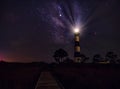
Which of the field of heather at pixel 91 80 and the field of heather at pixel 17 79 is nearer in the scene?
the field of heather at pixel 91 80

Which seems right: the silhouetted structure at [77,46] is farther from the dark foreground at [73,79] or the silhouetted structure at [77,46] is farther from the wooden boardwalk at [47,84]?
the wooden boardwalk at [47,84]

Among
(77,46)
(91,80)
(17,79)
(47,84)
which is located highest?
(77,46)

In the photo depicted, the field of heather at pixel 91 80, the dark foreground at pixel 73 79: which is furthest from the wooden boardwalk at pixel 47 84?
the field of heather at pixel 91 80

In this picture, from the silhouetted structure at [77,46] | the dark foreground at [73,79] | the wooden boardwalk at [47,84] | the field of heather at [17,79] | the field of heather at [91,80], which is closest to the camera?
the field of heather at [91,80]

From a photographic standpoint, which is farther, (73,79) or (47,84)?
(73,79)

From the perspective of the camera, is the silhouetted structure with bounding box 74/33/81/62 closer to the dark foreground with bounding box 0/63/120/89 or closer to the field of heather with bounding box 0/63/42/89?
the dark foreground with bounding box 0/63/120/89

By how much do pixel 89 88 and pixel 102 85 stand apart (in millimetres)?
1532

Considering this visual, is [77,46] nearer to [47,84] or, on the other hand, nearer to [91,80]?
[47,84]

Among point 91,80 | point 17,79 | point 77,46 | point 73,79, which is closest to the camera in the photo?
point 91,80

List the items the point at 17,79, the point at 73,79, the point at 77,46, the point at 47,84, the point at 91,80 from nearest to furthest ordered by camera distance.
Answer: the point at 91,80, the point at 47,84, the point at 17,79, the point at 73,79, the point at 77,46

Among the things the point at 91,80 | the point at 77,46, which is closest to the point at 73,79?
the point at 91,80

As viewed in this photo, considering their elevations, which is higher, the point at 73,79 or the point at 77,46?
the point at 77,46

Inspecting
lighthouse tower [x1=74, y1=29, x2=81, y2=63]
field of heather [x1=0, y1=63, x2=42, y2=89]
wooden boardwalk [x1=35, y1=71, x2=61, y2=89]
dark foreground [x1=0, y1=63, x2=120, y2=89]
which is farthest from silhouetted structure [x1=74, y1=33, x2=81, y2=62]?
wooden boardwalk [x1=35, y1=71, x2=61, y2=89]

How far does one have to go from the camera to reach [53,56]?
137250 mm
